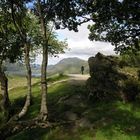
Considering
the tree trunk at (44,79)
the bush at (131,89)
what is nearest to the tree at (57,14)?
the tree trunk at (44,79)


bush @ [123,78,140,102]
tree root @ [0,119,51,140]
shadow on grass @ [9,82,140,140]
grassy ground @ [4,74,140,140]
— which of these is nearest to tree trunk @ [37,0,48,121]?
tree root @ [0,119,51,140]

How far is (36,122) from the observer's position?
2836 centimetres

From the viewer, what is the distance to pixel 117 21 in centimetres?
3556

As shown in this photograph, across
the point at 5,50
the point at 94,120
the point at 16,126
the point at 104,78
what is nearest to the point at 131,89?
the point at 104,78

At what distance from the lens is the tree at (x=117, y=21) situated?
32.8m

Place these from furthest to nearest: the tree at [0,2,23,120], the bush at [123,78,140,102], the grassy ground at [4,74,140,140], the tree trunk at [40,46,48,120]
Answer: the tree at [0,2,23,120] < the bush at [123,78,140,102] < the grassy ground at [4,74,140,140] < the tree trunk at [40,46,48,120]

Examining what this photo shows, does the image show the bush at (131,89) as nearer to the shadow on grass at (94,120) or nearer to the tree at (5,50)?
the shadow on grass at (94,120)

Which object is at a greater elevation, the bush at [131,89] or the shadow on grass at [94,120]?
the bush at [131,89]

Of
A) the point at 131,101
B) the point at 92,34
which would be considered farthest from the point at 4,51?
the point at 131,101

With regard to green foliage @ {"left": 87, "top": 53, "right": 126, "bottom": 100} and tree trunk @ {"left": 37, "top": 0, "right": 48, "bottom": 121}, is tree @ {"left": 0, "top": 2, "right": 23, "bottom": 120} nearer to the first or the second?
tree trunk @ {"left": 37, "top": 0, "right": 48, "bottom": 121}

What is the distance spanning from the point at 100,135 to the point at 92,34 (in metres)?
15.5

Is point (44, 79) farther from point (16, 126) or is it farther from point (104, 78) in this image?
point (104, 78)

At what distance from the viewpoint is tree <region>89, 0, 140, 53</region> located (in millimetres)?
32750

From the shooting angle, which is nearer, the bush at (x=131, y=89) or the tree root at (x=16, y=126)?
the tree root at (x=16, y=126)
